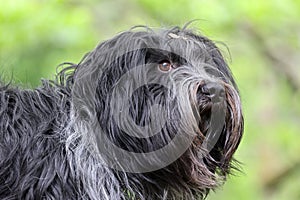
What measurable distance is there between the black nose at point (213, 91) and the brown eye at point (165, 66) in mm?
205

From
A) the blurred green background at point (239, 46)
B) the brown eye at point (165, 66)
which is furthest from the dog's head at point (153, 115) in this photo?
the blurred green background at point (239, 46)

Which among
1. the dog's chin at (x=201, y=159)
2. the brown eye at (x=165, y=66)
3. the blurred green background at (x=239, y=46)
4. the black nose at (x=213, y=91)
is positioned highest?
the blurred green background at (x=239, y=46)

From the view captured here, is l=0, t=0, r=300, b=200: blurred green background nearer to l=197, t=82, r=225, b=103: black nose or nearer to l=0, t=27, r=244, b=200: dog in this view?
l=0, t=27, r=244, b=200: dog

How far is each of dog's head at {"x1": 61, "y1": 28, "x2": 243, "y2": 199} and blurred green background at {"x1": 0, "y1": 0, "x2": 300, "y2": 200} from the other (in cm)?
83

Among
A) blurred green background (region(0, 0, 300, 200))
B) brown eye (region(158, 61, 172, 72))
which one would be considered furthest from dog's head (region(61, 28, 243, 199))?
blurred green background (region(0, 0, 300, 200))

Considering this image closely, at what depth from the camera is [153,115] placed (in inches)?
150

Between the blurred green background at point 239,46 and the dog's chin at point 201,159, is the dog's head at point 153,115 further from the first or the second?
the blurred green background at point 239,46

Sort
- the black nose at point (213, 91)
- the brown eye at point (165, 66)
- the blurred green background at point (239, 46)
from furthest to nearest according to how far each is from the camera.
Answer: the blurred green background at point (239, 46) → the brown eye at point (165, 66) → the black nose at point (213, 91)

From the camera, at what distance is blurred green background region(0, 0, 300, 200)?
7383 millimetres

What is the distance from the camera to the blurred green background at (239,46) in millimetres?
7383

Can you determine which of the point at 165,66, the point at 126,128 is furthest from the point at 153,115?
the point at 165,66

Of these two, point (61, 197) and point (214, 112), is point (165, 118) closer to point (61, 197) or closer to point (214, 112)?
point (214, 112)

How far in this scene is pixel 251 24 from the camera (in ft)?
28.8

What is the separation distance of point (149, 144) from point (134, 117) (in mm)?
145
